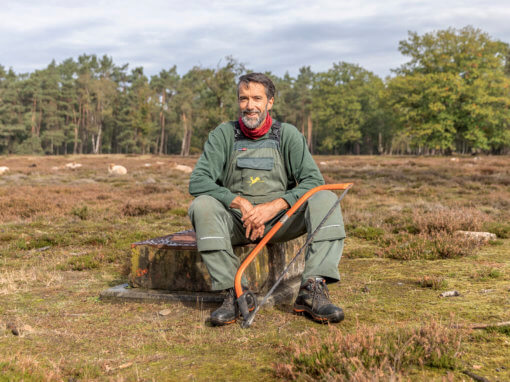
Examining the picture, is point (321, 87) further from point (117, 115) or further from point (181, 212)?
point (181, 212)

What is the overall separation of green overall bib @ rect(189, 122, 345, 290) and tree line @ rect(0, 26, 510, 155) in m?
41.7

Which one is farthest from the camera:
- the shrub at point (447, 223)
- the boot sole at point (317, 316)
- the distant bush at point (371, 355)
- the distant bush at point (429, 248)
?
A: the shrub at point (447, 223)

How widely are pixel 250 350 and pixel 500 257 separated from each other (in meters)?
4.25

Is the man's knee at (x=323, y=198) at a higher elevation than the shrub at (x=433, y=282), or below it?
higher

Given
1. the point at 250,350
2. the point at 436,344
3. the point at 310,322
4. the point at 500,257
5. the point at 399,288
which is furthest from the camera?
the point at 500,257

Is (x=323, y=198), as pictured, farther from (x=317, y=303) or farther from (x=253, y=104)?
(x=253, y=104)

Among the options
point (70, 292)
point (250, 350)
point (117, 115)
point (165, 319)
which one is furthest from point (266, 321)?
point (117, 115)

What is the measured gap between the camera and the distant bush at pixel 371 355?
232 cm

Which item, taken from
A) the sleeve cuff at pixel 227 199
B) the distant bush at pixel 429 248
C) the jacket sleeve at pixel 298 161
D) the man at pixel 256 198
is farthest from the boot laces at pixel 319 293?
the distant bush at pixel 429 248

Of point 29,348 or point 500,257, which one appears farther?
point 500,257

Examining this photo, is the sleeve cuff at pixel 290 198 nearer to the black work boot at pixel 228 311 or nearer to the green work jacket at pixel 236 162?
the green work jacket at pixel 236 162

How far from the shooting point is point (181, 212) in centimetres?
1064

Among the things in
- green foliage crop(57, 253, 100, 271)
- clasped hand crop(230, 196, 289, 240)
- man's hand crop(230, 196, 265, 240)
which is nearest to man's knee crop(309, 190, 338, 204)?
clasped hand crop(230, 196, 289, 240)

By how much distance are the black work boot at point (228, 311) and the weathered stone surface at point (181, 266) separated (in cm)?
53
